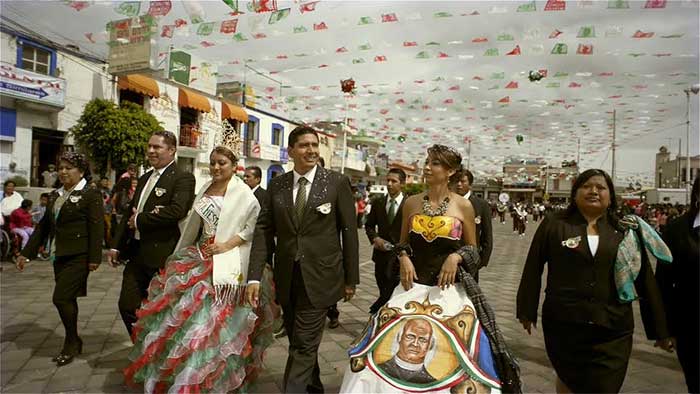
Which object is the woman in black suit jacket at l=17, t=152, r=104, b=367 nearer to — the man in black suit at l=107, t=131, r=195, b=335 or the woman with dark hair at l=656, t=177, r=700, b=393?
the man in black suit at l=107, t=131, r=195, b=335

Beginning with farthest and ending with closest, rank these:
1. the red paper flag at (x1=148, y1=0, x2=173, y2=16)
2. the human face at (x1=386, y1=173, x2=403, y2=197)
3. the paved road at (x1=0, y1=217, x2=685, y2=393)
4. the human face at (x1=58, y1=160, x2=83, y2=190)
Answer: the red paper flag at (x1=148, y1=0, x2=173, y2=16) < the human face at (x1=386, y1=173, x2=403, y2=197) < the human face at (x1=58, y1=160, x2=83, y2=190) < the paved road at (x1=0, y1=217, x2=685, y2=393)

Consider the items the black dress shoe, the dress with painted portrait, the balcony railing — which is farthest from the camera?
the balcony railing

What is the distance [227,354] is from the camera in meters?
2.95

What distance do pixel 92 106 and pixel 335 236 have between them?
580 inches

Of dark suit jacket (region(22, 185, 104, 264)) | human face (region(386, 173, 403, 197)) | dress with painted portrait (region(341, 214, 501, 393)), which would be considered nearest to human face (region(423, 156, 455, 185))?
dress with painted portrait (region(341, 214, 501, 393))

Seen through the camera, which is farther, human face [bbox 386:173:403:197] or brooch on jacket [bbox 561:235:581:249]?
human face [bbox 386:173:403:197]

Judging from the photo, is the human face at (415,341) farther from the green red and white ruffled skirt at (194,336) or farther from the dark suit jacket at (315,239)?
the green red and white ruffled skirt at (194,336)

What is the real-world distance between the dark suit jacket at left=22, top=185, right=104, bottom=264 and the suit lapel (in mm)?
2170

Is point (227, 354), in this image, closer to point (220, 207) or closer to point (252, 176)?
point (220, 207)

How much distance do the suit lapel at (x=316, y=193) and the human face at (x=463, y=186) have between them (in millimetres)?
2586

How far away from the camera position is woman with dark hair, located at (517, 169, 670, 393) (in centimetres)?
258

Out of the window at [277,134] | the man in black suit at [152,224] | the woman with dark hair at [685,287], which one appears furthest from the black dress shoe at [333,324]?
the window at [277,134]

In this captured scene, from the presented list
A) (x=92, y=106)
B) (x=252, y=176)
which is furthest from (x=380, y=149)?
(x=252, y=176)

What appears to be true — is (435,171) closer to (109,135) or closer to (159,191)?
(159,191)
